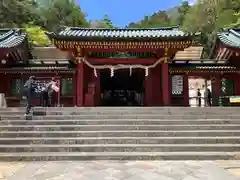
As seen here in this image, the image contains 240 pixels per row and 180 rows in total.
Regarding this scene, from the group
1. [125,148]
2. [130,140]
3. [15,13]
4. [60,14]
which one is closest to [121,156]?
[125,148]

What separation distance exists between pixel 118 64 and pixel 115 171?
10.5 meters

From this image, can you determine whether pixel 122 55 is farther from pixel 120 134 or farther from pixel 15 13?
pixel 15 13

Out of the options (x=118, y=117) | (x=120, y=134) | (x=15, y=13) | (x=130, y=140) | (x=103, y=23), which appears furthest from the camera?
(x=103, y=23)

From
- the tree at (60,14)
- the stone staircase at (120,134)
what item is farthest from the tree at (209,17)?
the stone staircase at (120,134)

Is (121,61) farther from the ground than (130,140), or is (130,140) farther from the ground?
(121,61)

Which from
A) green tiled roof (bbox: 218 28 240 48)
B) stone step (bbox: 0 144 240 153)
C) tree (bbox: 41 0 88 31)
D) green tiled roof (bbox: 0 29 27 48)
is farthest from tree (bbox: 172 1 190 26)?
stone step (bbox: 0 144 240 153)

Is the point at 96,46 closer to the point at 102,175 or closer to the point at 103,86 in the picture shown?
the point at 103,86

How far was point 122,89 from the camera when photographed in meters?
24.9

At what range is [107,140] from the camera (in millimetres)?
9992

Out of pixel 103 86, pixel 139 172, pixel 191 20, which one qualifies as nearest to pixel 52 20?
pixel 191 20

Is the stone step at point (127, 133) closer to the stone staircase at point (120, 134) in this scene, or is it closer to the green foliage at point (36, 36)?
the stone staircase at point (120, 134)

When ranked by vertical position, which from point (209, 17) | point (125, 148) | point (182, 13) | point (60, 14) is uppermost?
point (182, 13)

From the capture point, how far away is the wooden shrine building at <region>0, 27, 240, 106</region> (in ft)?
53.4

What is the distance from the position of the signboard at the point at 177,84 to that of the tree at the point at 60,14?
102 feet
